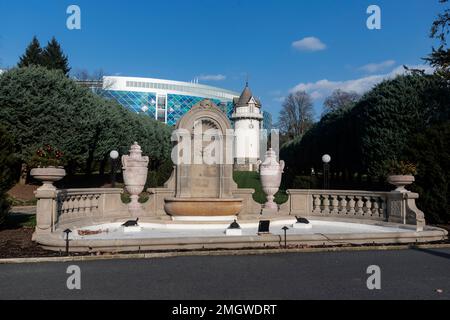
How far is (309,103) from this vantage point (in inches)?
3029

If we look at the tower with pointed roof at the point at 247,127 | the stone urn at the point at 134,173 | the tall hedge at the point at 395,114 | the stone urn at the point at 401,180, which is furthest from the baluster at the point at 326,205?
the tower with pointed roof at the point at 247,127

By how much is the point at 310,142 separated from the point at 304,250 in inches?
1580

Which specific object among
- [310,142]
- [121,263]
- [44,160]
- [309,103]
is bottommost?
[121,263]

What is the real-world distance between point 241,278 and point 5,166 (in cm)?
970

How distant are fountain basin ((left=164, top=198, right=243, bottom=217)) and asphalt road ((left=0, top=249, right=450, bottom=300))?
6.51m

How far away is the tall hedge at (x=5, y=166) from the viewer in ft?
43.3

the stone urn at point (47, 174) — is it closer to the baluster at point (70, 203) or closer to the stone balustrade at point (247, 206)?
the stone balustrade at point (247, 206)

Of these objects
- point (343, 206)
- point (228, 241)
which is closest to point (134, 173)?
point (228, 241)

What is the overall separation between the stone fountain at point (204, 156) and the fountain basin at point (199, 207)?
1.14ft

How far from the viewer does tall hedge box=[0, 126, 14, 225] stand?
13188mm

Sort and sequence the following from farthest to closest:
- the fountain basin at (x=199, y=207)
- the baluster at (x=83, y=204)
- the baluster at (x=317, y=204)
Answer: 1. the baluster at (x=317, y=204)
2. the fountain basin at (x=199, y=207)
3. the baluster at (x=83, y=204)

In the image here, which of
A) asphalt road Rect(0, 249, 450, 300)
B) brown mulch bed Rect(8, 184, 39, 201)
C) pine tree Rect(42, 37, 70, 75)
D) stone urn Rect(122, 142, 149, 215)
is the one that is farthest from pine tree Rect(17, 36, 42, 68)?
asphalt road Rect(0, 249, 450, 300)

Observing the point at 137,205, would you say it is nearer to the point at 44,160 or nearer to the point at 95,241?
the point at 44,160
